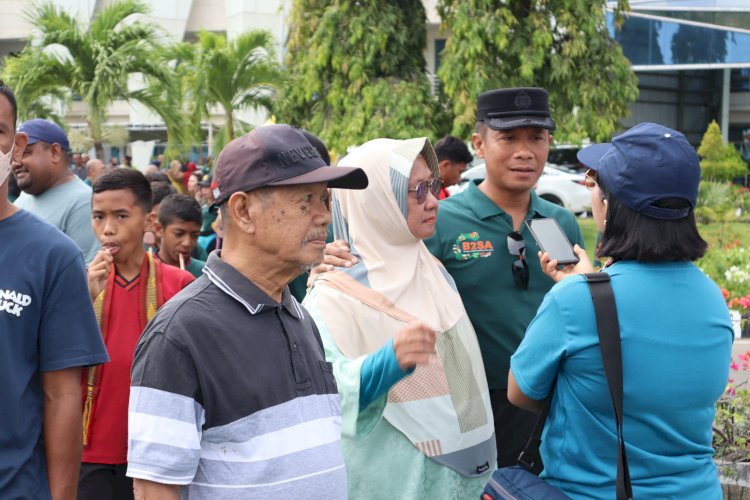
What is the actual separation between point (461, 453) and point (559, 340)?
0.78m

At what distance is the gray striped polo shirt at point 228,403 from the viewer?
201 cm

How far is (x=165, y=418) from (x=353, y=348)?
1.06m

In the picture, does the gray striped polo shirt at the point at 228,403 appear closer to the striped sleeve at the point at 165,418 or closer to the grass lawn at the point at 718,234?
the striped sleeve at the point at 165,418

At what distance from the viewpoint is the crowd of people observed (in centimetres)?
209

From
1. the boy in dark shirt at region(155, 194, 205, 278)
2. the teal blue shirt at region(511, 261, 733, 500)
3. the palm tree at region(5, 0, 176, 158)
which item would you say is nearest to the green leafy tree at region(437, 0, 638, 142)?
the palm tree at region(5, 0, 176, 158)

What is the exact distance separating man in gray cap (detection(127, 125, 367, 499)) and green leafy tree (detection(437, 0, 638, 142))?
12.6 meters

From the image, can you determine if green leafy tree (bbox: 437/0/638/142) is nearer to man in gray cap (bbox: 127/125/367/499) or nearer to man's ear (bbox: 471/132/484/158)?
man's ear (bbox: 471/132/484/158)

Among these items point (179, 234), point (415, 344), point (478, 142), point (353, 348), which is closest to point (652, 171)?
point (415, 344)

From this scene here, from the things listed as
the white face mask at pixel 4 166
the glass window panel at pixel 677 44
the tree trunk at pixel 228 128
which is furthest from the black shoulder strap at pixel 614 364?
the glass window panel at pixel 677 44

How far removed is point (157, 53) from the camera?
16844 mm

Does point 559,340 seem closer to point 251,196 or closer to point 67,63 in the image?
point 251,196

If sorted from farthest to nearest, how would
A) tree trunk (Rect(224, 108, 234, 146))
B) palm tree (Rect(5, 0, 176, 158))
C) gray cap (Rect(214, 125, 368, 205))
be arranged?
tree trunk (Rect(224, 108, 234, 146)) → palm tree (Rect(5, 0, 176, 158)) → gray cap (Rect(214, 125, 368, 205))

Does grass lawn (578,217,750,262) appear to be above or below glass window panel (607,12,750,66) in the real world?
below

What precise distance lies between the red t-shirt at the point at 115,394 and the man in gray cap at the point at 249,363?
1.57m
